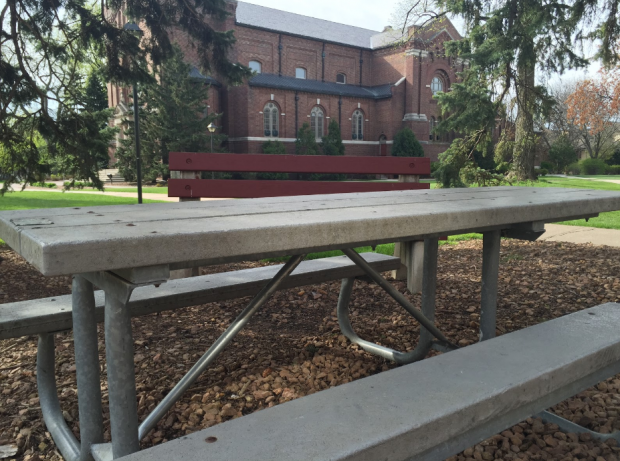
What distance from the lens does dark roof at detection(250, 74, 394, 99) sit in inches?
1271

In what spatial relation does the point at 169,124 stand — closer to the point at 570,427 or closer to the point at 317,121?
the point at 317,121

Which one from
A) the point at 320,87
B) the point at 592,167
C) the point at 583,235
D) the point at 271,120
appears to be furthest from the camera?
the point at 592,167

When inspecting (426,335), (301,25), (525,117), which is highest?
(301,25)

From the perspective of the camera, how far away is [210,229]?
4.16 feet

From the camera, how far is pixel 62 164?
5730 mm

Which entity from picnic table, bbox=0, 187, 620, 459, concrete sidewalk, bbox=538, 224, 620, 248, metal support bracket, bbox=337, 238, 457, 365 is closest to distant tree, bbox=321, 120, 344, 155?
concrete sidewalk, bbox=538, 224, 620, 248

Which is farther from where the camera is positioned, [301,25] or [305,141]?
[301,25]

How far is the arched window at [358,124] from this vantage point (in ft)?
119

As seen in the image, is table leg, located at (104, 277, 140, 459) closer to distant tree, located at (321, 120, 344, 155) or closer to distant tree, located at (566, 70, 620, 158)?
distant tree, located at (321, 120, 344, 155)

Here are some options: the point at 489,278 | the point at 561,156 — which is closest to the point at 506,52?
the point at 489,278

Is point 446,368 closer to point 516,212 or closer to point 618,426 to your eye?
point 516,212

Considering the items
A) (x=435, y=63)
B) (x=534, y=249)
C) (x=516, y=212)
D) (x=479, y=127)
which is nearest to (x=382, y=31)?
(x=435, y=63)

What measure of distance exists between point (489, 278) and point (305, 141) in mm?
29730

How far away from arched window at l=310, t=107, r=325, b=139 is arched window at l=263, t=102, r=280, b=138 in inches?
107
